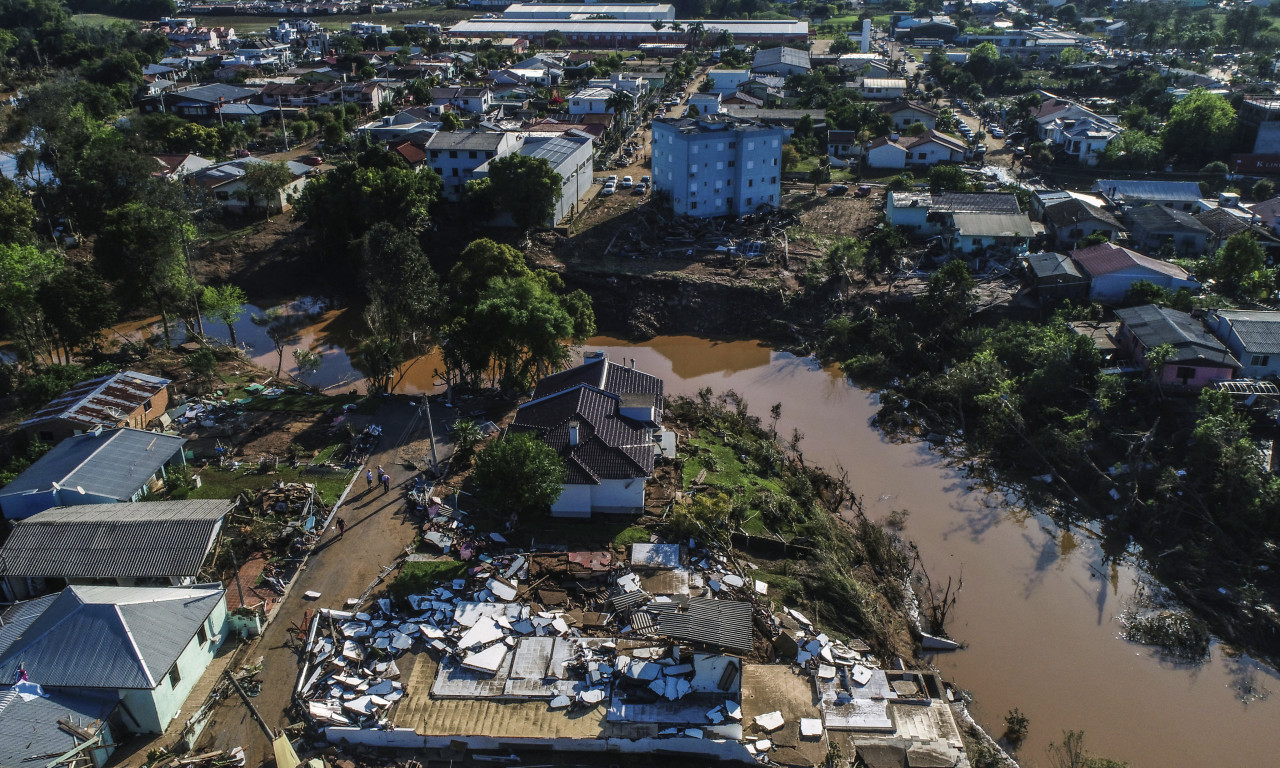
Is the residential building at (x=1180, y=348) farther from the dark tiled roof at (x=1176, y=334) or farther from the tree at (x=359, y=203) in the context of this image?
the tree at (x=359, y=203)

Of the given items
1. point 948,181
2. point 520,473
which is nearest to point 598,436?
point 520,473

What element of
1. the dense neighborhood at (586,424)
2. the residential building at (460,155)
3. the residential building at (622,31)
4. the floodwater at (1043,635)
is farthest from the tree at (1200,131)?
the residential building at (622,31)

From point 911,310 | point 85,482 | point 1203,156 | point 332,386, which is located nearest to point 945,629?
point 911,310

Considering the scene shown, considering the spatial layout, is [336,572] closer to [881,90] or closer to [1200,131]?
[1200,131]

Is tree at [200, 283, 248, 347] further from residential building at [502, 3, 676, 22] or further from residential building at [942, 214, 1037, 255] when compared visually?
residential building at [502, 3, 676, 22]

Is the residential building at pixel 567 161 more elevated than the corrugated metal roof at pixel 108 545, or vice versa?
the residential building at pixel 567 161

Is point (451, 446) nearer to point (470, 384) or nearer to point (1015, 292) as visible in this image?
point (470, 384)

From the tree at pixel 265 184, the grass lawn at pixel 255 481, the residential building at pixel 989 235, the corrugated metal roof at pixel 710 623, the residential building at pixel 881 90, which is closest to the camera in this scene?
the corrugated metal roof at pixel 710 623
